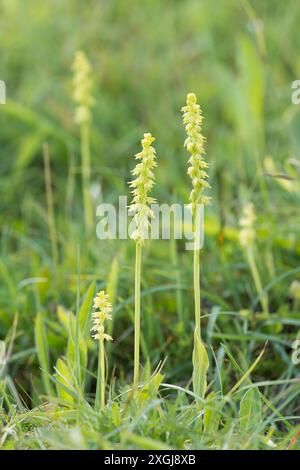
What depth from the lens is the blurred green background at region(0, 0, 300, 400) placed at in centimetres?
254

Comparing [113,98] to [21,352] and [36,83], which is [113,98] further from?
[21,352]

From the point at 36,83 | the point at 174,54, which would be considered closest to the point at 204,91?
the point at 174,54

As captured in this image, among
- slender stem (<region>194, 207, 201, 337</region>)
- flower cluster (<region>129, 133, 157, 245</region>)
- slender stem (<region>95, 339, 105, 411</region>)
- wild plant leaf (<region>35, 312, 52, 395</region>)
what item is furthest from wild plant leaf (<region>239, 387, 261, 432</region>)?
wild plant leaf (<region>35, 312, 52, 395</region>)

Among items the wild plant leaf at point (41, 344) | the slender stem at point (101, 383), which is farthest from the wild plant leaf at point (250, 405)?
the wild plant leaf at point (41, 344)

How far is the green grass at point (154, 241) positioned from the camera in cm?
168

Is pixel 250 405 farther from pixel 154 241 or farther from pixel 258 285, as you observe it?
pixel 154 241

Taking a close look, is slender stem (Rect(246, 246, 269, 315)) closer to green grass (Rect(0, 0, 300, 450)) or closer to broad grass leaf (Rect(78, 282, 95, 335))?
green grass (Rect(0, 0, 300, 450))

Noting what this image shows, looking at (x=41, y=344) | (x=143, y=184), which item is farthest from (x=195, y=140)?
(x=41, y=344)

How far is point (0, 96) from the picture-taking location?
11.4 ft

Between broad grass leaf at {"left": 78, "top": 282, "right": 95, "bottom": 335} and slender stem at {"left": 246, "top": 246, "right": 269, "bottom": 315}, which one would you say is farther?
slender stem at {"left": 246, "top": 246, "right": 269, "bottom": 315}

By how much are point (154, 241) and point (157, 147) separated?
2.94ft

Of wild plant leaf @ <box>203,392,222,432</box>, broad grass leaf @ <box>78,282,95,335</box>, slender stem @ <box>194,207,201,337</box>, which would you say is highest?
slender stem @ <box>194,207,201,337</box>

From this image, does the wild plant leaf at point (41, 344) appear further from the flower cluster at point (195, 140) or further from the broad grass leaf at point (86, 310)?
the flower cluster at point (195, 140)
